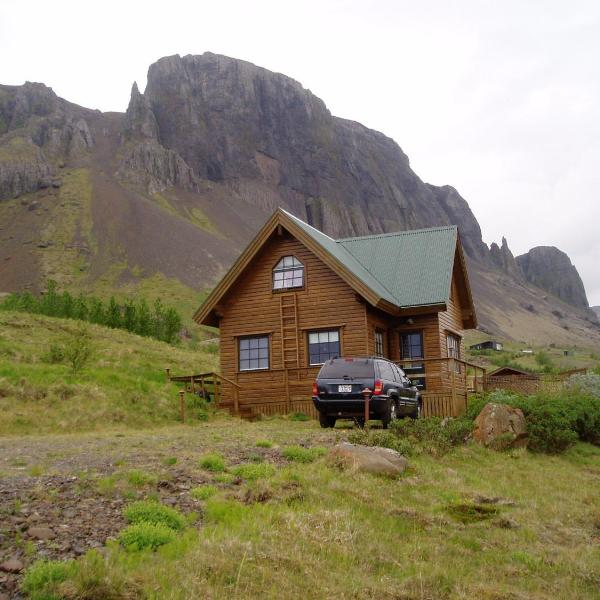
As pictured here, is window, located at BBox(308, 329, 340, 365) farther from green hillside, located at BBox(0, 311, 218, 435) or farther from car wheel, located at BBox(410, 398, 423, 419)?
green hillside, located at BBox(0, 311, 218, 435)

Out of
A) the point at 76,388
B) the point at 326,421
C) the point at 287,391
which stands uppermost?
the point at 76,388

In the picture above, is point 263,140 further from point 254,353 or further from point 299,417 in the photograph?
point 299,417

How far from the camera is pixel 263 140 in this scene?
7057 inches

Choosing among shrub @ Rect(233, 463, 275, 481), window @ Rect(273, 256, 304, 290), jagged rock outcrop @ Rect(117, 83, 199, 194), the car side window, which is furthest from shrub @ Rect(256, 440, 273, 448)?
jagged rock outcrop @ Rect(117, 83, 199, 194)

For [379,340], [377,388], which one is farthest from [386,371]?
[379,340]

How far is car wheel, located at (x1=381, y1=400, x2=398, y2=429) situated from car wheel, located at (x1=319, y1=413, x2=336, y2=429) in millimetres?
1351

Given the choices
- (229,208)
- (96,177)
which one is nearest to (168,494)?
(96,177)

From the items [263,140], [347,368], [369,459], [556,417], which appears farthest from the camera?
[263,140]

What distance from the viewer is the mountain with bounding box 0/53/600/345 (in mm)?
105062

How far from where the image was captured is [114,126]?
158875 mm

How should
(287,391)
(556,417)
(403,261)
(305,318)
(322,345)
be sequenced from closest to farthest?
1. (556,417)
2. (287,391)
3. (322,345)
4. (305,318)
5. (403,261)

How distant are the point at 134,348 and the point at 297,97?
17004cm

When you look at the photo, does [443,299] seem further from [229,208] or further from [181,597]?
[229,208]

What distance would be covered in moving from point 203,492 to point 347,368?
896cm
